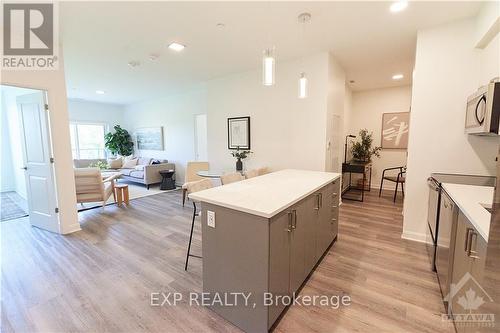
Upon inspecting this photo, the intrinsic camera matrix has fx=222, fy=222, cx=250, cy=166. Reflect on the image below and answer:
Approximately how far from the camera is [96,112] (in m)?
8.10

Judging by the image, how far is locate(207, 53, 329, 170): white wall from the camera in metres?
3.79

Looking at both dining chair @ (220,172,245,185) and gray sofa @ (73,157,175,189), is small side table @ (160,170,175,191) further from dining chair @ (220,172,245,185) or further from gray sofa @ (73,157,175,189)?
dining chair @ (220,172,245,185)

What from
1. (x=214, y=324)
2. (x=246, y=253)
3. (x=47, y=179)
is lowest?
(x=214, y=324)

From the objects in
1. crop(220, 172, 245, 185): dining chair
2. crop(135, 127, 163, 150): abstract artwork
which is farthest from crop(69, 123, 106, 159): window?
crop(220, 172, 245, 185): dining chair

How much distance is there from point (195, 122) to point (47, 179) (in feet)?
12.7

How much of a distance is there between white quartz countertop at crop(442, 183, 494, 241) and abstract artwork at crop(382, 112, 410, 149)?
4.09 m

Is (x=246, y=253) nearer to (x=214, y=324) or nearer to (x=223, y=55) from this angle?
(x=214, y=324)

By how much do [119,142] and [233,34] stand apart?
710cm

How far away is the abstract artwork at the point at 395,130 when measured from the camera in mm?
5568

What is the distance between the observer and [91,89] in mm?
6070

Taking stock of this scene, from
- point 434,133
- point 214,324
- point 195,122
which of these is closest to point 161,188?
point 195,122

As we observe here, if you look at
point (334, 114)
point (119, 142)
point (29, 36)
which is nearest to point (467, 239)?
point (334, 114)

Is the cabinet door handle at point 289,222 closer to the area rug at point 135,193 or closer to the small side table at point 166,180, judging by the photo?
the area rug at point 135,193

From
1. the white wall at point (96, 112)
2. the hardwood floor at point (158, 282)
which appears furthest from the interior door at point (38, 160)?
the white wall at point (96, 112)
